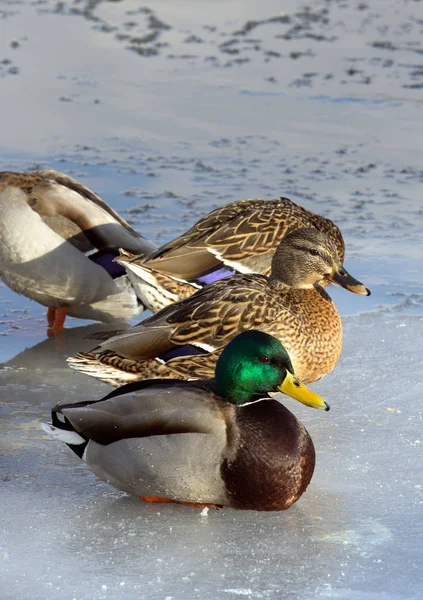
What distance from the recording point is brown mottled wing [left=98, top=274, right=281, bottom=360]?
4375mm

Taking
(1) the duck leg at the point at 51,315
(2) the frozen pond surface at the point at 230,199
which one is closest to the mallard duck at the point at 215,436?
(2) the frozen pond surface at the point at 230,199

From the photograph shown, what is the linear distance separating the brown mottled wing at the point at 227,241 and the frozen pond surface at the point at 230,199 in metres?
0.58

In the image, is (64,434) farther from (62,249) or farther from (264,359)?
(62,249)

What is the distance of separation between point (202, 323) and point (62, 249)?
4.85 ft

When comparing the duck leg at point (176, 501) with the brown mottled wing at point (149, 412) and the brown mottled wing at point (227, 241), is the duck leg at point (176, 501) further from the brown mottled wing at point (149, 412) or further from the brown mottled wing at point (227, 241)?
the brown mottled wing at point (227, 241)

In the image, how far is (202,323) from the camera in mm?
4383

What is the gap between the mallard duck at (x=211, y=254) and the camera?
16.7 feet

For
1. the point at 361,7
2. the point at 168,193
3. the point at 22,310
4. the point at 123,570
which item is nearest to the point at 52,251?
the point at 22,310

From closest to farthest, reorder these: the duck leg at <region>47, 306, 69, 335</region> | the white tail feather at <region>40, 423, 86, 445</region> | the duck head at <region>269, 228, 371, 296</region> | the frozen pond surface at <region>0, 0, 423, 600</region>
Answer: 1. the frozen pond surface at <region>0, 0, 423, 600</region>
2. the white tail feather at <region>40, 423, 86, 445</region>
3. the duck head at <region>269, 228, 371, 296</region>
4. the duck leg at <region>47, 306, 69, 335</region>

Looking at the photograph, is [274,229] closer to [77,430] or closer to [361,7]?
[77,430]

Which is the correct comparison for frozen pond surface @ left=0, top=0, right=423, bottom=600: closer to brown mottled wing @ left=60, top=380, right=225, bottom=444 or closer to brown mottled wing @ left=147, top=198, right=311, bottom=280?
brown mottled wing @ left=60, top=380, right=225, bottom=444

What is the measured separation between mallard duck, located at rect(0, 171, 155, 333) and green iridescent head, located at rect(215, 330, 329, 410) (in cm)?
207

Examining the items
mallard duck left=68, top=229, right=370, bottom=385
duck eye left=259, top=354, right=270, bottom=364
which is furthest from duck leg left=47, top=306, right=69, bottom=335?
duck eye left=259, top=354, right=270, bottom=364

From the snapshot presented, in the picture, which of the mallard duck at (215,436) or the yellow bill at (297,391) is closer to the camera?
the mallard duck at (215,436)
